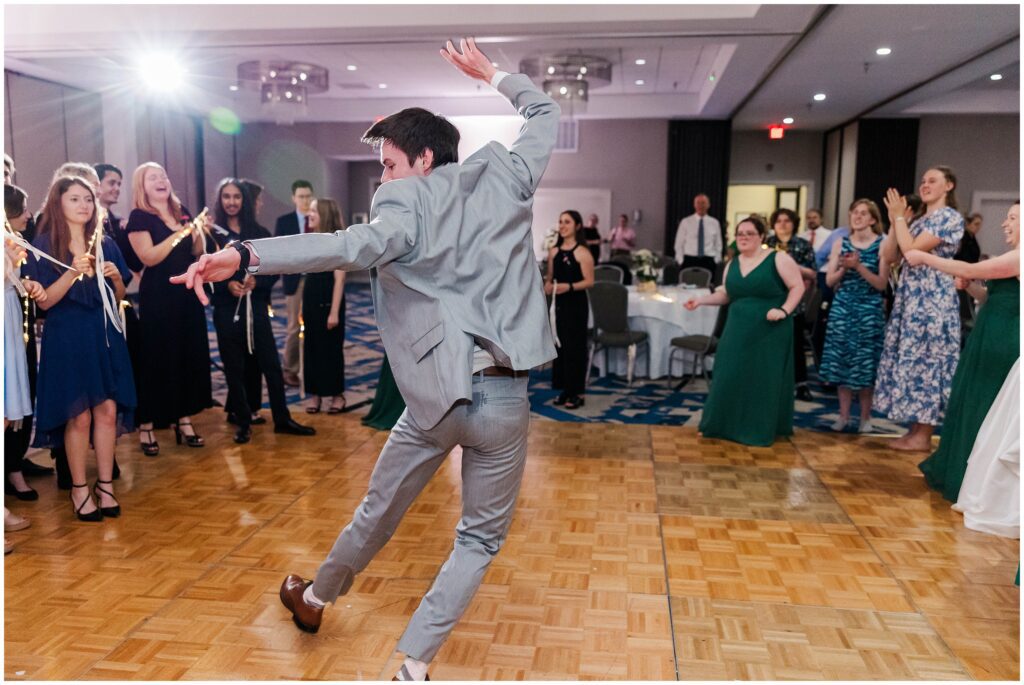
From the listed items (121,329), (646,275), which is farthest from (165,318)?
(646,275)

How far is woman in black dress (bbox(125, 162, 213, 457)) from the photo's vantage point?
4301mm

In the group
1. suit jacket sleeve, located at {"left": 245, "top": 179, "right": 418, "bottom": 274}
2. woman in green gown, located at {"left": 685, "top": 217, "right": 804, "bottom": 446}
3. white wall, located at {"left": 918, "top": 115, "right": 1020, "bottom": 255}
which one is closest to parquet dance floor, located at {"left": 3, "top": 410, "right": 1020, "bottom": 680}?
woman in green gown, located at {"left": 685, "top": 217, "right": 804, "bottom": 446}

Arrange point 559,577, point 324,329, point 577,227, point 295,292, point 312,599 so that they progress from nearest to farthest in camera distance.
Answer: point 312,599, point 559,577, point 324,329, point 577,227, point 295,292

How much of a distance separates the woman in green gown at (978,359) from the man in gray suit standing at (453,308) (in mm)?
2535

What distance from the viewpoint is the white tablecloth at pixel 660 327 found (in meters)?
7.01

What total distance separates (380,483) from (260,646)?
0.74m

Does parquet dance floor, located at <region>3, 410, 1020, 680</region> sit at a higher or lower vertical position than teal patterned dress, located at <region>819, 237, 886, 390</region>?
lower

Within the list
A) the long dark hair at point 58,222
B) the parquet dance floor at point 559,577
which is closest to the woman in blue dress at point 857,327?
the parquet dance floor at point 559,577

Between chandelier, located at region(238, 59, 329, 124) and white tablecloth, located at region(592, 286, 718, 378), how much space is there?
21.2 feet

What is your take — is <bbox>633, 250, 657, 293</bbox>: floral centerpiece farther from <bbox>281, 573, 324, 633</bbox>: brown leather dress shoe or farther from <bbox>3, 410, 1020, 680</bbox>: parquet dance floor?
<bbox>281, 573, 324, 633</bbox>: brown leather dress shoe

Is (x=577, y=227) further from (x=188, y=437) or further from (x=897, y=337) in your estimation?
(x=188, y=437)

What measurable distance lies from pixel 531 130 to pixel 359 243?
25.1 inches

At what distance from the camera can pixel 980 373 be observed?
12.8ft

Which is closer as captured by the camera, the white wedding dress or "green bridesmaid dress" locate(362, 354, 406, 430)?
the white wedding dress
